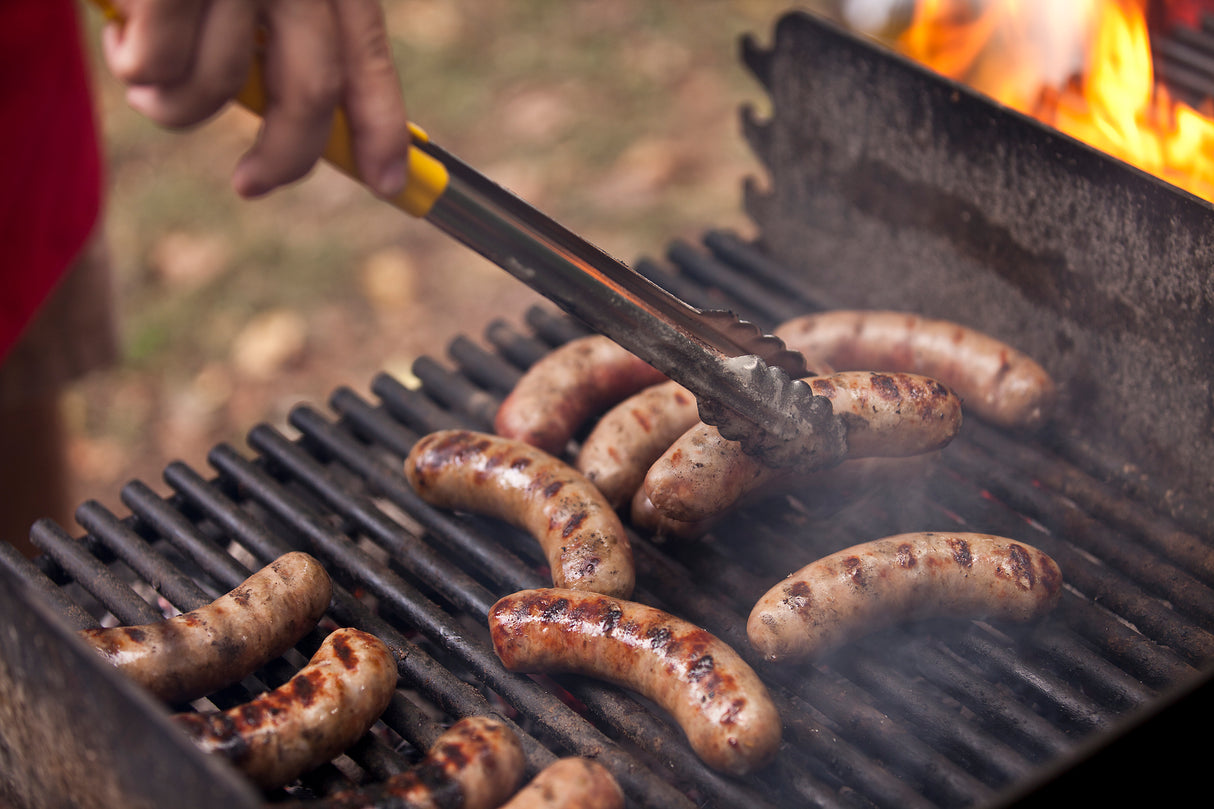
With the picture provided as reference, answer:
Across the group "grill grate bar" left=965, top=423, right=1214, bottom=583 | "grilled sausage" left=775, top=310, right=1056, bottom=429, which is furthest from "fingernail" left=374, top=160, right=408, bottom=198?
"grill grate bar" left=965, top=423, right=1214, bottom=583

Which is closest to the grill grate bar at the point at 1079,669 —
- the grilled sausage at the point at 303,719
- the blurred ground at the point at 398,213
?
the grilled sausage at the point at 303,719

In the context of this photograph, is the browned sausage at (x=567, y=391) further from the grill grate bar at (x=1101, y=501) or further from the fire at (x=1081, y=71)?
the fire at (x=1081, y=71)

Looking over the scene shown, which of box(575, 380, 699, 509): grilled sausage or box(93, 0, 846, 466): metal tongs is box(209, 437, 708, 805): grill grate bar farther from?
box(93, 0, 846, 466): metal tongs

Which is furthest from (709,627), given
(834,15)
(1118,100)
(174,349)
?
(834,15)

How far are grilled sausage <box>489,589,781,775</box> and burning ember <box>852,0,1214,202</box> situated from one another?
7.08 ft

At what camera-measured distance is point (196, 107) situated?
1.78m

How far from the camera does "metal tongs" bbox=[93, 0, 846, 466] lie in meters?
2.09

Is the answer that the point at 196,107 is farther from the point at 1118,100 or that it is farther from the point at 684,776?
the point at 1118,100

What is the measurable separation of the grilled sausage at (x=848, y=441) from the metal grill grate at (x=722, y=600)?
0.88 feet

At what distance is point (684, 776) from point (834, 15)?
18.6 feet

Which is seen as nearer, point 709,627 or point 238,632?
point 238,632

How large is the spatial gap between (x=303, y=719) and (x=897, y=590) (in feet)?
4.15

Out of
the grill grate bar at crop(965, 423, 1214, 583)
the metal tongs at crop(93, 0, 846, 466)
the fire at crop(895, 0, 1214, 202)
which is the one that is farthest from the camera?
the fire at crop(895, 0, 1214, 202)

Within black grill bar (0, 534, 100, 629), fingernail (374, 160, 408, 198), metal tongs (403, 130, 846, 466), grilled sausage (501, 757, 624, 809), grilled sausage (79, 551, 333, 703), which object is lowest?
black grill bar (0, 534, 100, 629)
